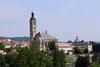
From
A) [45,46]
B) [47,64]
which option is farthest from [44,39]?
[47,64]

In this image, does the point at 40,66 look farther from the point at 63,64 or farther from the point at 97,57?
the point at 97,57

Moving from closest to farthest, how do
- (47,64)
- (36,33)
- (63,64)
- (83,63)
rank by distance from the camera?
1. (83,63)
2. (47,64)
3. (63,64)
4. (36,33)

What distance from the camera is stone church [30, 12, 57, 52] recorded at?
108m

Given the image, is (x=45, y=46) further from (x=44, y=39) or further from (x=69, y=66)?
(x=69, y=66)

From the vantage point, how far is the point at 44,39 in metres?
111

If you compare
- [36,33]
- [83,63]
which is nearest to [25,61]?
[83,63]

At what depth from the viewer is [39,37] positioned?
11012 centimetres

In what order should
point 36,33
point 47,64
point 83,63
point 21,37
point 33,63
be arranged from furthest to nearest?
point 21,37 → point 36,33 → point 47,64 → point 33,63 → point 83,63

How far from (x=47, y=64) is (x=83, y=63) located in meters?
29.7

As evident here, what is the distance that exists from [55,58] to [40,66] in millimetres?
14660

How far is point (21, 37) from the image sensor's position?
14562cm

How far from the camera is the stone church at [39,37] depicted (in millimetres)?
107931

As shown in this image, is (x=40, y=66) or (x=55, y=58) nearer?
(x=40, y=66)

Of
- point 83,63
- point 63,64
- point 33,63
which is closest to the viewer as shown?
point 83,63
